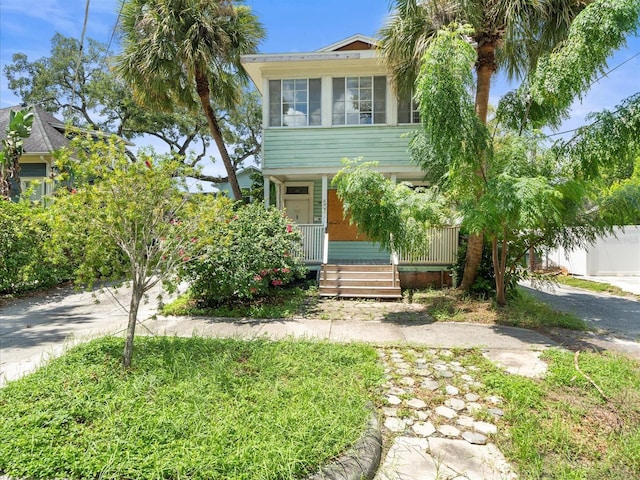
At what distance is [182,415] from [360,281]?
22.6ft

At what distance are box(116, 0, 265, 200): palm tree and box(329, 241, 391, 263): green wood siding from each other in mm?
4303

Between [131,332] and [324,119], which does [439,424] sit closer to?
[131,332]

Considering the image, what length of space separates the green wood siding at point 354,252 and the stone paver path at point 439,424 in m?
7.78

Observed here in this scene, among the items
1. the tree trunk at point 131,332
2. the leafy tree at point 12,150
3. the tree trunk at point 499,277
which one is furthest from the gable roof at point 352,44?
the tree trunk at point 131,332

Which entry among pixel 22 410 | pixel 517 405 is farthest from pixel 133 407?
pixel 517 405

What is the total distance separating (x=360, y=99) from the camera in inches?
432

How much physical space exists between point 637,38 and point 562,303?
6.09m

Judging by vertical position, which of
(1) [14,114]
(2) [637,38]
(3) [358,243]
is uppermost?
(1) [14,114]

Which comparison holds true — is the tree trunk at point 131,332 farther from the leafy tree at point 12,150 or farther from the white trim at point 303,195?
the leafy tree at point 12,150

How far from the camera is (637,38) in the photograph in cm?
592

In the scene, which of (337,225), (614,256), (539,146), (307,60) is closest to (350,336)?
(539,146)

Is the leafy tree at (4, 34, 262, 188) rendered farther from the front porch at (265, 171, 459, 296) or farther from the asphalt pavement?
the asphalt pavement

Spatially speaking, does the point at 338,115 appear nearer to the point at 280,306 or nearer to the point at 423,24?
the point at 423,24

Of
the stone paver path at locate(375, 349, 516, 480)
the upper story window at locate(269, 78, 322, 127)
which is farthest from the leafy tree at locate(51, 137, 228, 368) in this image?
the upper story window at locate(269, 78, 322, 127)
